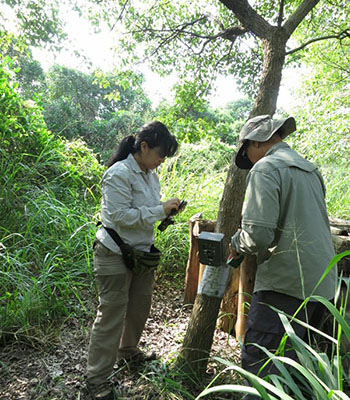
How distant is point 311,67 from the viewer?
952 cm

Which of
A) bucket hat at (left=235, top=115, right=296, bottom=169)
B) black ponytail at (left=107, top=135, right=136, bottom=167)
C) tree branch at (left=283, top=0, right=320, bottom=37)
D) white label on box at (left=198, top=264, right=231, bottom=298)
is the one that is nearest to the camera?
bucket hat at (left=235, top=115, right=296, bottom=169)

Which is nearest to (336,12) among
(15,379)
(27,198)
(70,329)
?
(27,198)

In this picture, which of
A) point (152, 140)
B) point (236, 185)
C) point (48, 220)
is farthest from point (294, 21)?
point (48, 220)

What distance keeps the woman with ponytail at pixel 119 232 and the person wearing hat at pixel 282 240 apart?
0.76m

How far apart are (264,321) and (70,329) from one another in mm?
1961

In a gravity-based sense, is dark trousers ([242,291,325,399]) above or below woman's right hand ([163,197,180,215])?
below

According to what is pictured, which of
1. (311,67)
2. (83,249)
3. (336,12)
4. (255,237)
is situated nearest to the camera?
(255,237)

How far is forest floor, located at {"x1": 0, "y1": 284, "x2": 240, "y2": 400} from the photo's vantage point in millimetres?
2207

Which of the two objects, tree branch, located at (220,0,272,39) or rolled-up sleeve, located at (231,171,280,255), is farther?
tree branch, located at (220,0,272,39)

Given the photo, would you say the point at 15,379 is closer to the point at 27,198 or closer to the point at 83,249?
the point at 83,249

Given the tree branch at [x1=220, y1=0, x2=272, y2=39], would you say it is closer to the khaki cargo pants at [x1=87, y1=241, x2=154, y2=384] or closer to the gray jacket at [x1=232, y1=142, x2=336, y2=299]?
the gray jacket at [x1=232, y1=142, x2=336, y2=299]

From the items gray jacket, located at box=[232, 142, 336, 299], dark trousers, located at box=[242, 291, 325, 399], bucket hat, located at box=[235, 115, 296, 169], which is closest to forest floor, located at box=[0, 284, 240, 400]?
dark trousers, located at box=[242, 291, 325, 399]

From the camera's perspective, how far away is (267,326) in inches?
68.5

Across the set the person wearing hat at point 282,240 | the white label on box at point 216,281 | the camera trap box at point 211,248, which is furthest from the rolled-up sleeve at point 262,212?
the white label on box at point 216,281
